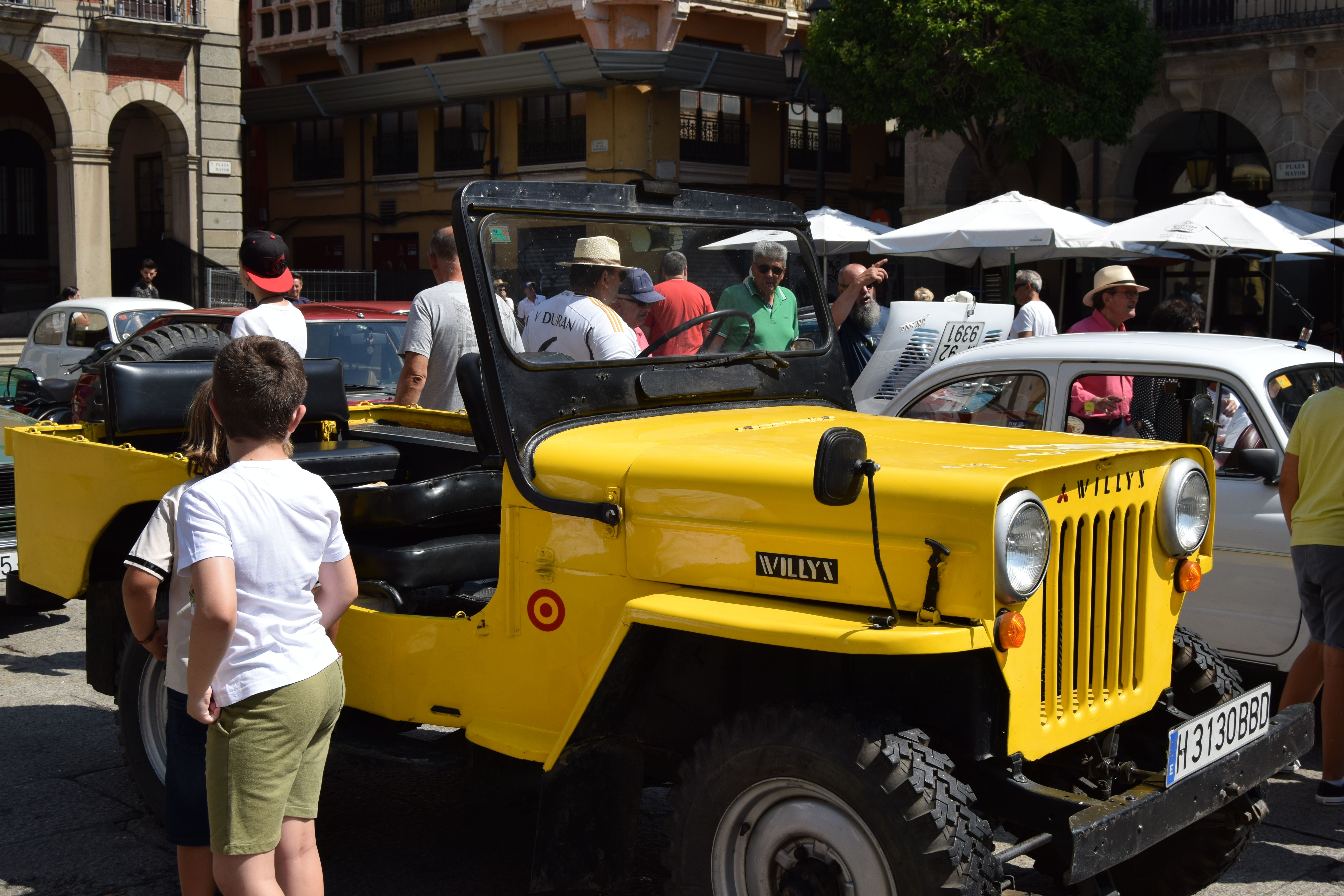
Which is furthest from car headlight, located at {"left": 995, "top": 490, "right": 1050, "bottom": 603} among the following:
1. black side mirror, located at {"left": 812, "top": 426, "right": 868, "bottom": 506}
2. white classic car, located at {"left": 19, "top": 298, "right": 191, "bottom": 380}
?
white classic car, located at {"left": 19, "top": 298, "right": 191, "bottom": 380}

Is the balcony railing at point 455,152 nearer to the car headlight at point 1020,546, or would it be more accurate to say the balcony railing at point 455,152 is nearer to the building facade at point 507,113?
the building facade at point 507,113

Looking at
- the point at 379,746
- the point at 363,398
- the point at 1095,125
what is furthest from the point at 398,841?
the point at 1095,125

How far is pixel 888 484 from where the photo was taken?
3.05m

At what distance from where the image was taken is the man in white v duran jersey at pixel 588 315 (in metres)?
3.97

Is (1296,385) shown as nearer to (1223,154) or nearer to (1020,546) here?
(1020,546)

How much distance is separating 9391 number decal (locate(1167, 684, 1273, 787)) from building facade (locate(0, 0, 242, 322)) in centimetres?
2554

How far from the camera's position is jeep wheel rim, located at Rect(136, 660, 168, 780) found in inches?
173

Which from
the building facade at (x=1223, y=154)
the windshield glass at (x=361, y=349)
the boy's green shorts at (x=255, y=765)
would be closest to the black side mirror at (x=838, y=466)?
the boy's green shorts at (x=255, y=765)

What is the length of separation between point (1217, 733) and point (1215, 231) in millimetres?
8859

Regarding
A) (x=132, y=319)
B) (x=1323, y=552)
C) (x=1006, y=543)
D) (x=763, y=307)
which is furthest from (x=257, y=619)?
(x=132, y=319)

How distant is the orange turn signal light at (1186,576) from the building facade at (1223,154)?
1486 centimetres

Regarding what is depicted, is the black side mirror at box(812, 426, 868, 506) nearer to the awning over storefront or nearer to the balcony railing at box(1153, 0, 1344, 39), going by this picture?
the balcony railing at box(1153, 0, 1344, 39)

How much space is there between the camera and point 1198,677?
3.72 m

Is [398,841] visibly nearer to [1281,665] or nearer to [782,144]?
[1281,665]
